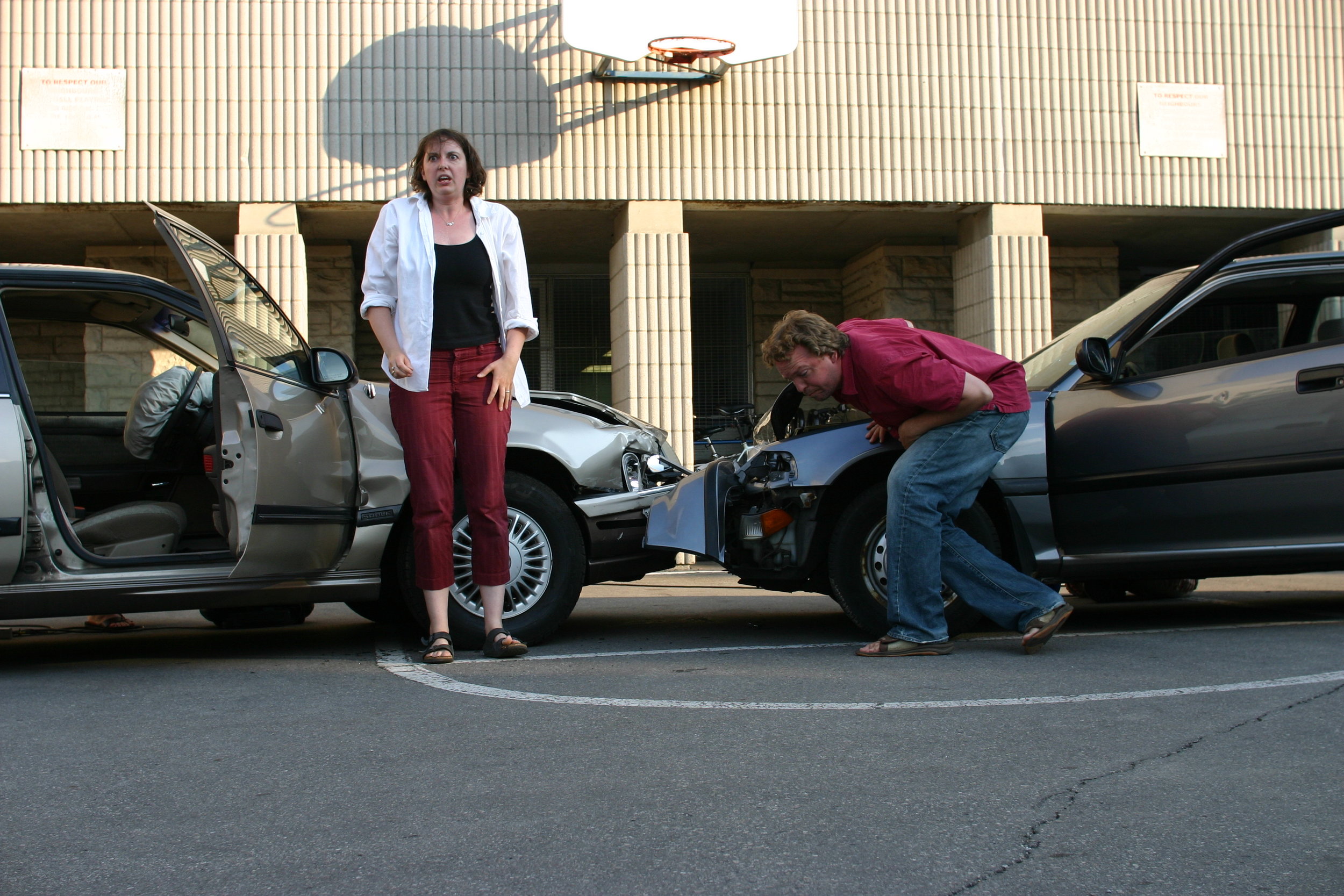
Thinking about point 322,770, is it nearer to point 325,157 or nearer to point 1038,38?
point 325,157

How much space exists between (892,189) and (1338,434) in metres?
6.60

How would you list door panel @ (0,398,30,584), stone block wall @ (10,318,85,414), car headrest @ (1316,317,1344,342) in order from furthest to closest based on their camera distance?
car headrest @ (1316,317,1344,342)
stone block wall @ (10,318,85,414)
door panel @ (0,398,30,584)

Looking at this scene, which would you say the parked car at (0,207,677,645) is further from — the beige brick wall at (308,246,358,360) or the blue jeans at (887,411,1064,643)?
the beige brick wall at (308,246,358,360)

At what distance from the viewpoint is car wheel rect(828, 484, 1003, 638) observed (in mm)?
4750

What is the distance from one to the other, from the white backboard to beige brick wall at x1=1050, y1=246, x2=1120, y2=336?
494cm

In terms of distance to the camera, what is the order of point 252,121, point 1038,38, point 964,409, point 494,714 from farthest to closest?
point 1038,38, point 252,121, point 964,409, point 494,714

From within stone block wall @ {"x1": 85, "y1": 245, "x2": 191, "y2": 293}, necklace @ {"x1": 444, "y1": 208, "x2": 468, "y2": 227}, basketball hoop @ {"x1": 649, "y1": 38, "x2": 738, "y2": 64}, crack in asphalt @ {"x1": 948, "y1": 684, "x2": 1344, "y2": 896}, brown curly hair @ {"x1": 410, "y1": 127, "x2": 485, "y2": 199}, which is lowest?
crack in asphalt @ {"x1": 948, "y1": 684, "x2": 1344, "y2": 896}

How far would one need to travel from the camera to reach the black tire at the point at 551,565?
4805mm

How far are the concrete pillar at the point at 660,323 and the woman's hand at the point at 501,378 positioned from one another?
20.9 ft

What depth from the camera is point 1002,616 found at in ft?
14.8

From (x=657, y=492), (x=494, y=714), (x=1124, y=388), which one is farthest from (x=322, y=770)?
(x=1124, y=388)

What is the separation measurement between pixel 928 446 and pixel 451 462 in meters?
1.82

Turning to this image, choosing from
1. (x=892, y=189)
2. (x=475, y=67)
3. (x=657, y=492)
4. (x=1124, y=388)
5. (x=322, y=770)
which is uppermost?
(x=475, y=67)

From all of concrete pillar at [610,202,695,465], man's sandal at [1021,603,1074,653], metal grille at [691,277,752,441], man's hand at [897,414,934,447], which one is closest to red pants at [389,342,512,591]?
man's hand at [897,414,934,447]
